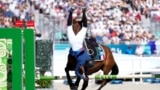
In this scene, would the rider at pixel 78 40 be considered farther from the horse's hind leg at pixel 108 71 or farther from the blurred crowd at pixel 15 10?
the blurred crowd at pixel 15 10

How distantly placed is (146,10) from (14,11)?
17.1 feet

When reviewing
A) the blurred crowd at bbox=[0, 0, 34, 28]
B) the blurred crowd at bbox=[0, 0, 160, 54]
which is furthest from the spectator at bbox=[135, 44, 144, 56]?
the blurred crowd at bbox=[0, 0, 34, 28]

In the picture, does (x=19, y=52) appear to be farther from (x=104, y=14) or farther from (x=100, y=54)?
(x=104, y=14)

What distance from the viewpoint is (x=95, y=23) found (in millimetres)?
20688

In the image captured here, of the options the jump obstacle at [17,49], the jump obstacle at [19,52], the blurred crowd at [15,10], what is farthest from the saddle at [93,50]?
the blurred crowd at [15,10]

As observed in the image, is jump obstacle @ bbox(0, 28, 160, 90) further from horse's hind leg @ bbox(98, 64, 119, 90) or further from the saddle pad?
horse's hind leg @ bbox(98, 64, 119, 90)

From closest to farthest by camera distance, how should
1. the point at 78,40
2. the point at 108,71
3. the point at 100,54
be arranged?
1. the point at 78,40
2. the point at 100,54
3. the point at 108,71

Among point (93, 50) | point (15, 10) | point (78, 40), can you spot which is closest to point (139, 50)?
point (15, 10)

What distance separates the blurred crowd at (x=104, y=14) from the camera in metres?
20.1

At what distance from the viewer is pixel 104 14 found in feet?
70.2

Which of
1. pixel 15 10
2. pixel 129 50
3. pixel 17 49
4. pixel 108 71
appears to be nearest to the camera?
pixel 17 49

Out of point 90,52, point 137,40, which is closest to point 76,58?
point 90,52

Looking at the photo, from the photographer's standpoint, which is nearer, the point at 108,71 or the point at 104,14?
the point at 108,71

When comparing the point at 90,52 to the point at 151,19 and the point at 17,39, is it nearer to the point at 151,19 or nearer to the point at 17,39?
the point at 17,39
